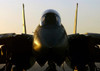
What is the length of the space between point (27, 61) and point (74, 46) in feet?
6.83

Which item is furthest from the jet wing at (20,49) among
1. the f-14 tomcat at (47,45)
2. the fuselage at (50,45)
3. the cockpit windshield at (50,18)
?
the fuselage at (50,45)

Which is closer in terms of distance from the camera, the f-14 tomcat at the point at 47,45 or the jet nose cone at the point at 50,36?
the jet nose cone at the point at 50,36

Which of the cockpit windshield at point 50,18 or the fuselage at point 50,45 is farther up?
the cockpit windshield at point 50,18

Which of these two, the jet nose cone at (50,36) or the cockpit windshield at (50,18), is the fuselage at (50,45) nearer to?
the jet nose cone at (50,36)

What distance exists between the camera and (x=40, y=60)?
6430mm

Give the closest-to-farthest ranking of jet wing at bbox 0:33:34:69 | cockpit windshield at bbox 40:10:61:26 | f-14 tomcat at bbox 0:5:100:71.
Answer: f-14 tomcat at bbox 0:5:100:71 → cockpit windshield at bbox 40:10:61:26 → jet wing at bbox 0:33:34:69

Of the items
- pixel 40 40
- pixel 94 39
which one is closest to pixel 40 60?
pixel 40 40

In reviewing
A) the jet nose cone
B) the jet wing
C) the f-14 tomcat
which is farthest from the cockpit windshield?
the jet wing

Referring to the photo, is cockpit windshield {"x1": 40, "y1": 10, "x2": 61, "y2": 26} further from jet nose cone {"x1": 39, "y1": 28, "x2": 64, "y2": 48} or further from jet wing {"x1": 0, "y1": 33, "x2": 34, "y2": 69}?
jet wing {"x1": 0, "y1": 33, "x2": 34, "y2": 69}

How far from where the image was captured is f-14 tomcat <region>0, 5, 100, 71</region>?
5.95 meters

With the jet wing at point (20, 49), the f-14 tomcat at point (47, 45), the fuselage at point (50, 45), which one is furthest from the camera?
the jet wing at point (20, 49)

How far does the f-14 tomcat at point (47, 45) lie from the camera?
595cm

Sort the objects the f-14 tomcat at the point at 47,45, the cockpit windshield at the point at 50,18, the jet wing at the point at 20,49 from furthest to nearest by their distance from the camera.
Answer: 1. the jet wing at the point at 20,49
2. the cockpit windshield at the point at 50,18
3. the f-14 tomcat at the point at 47,45

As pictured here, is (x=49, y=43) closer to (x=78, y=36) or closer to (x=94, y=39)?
(x=78, y=36)
